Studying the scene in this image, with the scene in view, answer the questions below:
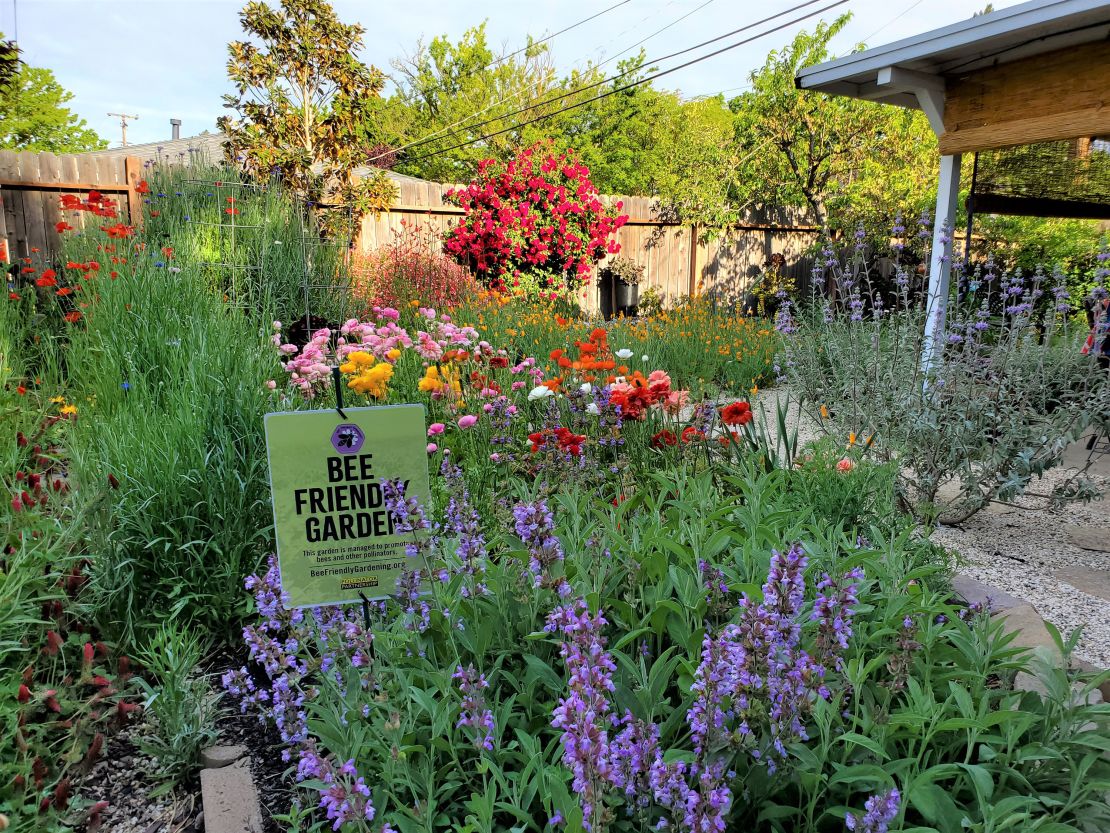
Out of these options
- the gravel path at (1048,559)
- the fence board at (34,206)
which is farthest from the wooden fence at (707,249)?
the gravel path at (1048,559)

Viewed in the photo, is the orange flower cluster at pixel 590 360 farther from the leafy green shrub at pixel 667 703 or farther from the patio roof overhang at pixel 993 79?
the patio roof overhang at pixel 993 79

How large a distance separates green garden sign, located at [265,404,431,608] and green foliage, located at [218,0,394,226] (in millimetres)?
8049

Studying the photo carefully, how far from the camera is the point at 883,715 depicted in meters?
1.31

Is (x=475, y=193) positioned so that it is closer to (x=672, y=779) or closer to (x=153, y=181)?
(x=153, y=181)

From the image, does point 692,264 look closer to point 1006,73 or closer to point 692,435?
point 1006,73

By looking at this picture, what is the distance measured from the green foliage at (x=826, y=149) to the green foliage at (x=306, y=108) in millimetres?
7208

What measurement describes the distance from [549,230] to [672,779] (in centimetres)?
956

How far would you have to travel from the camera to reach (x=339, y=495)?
1873 mm

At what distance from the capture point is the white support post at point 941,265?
3859 mm

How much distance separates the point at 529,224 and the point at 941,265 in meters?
6.57

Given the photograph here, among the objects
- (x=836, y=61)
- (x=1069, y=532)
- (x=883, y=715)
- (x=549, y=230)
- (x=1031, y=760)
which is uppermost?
(x=836, y=61)

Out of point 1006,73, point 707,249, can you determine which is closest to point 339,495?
point 1006,73

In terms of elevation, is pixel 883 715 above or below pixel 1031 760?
above


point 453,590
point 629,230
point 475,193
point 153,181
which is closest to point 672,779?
point 453,590
